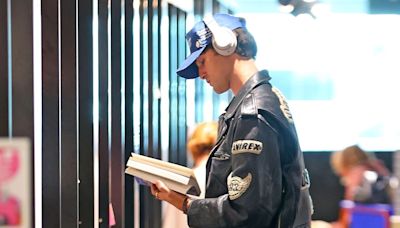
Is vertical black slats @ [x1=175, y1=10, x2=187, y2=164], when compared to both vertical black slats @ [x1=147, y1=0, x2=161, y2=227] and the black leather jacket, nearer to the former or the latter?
vertical black slats @ [x1=147, y1=0, x2=161, y2=227]

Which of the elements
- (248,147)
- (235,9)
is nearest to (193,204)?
(248,147)

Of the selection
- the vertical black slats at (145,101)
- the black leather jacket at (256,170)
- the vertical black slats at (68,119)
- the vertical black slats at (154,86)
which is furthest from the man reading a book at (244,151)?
the vertical black slats at (154,86)

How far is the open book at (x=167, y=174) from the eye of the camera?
211cm

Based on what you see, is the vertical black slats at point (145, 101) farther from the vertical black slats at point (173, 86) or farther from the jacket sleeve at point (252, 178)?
the jacket sleeve at point (252, 178)

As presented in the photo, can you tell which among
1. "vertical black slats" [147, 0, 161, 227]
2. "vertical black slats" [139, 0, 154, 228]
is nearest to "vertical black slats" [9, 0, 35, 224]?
"vertical black slats" [139, 0, 154, 228]

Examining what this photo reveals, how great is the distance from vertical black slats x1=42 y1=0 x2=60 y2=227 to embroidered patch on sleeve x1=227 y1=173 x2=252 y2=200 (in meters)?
0.51

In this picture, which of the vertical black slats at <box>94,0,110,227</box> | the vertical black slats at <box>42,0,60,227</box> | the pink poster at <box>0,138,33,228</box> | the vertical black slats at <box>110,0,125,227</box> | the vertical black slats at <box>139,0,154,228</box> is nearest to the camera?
the pink poster at <box>0,138,33,228</box>

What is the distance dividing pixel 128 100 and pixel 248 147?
1326 mm

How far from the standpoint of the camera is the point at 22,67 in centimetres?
167

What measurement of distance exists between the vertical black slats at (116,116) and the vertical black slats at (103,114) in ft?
0.39

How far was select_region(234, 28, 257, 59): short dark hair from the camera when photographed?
213cm

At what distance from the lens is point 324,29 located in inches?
254

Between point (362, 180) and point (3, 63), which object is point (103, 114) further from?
point (362, 180)

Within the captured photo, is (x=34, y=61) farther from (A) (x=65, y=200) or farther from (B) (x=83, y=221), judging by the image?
(B) (x=83, y=221)
